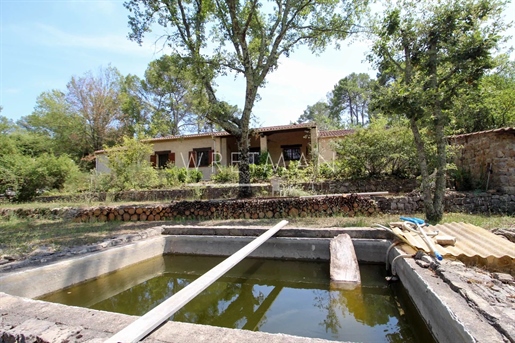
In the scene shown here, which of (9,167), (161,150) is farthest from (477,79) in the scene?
(9,167)

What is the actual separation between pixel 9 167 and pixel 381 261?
16796 mm

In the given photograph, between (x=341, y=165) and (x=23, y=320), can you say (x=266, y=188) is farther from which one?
(x=23, y=320)

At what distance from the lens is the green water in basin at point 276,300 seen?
2.57 m

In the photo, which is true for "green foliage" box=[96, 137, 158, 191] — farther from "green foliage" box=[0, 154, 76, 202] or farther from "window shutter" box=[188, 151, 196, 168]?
"window shutter" box=[188, 151, 196, 168]

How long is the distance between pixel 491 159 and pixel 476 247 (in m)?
5.27

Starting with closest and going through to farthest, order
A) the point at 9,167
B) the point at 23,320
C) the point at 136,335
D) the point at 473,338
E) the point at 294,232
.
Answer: the point at 473,338 < the point at 136,335 < the point at 23,320 < the point at 294,232 < the point at 9,167

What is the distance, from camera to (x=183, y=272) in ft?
13.8

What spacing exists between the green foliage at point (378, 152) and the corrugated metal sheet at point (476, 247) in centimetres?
513

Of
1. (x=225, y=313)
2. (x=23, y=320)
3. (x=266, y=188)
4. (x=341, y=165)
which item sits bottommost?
(x=225, y=313)

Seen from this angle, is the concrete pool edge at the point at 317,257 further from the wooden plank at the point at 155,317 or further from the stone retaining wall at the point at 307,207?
the stone retaining wall at the point at 307,207

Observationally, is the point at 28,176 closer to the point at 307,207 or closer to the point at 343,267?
the point at 307,207

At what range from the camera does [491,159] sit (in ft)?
23.3

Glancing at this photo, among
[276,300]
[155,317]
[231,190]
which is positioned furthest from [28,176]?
[155,317]

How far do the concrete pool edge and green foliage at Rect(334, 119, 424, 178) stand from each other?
530 centimetres
